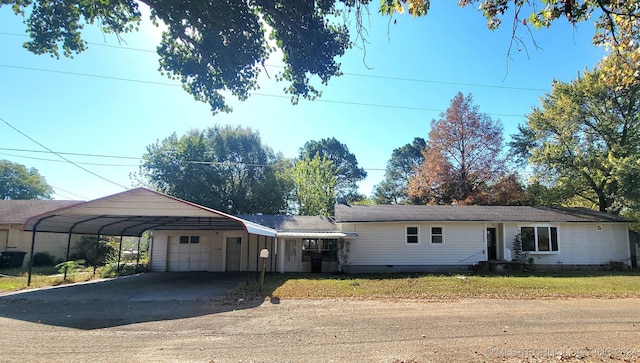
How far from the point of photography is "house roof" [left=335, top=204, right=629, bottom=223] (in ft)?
58.2

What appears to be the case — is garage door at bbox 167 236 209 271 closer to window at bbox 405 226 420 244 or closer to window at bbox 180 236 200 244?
window at bbox 180 236 200 244

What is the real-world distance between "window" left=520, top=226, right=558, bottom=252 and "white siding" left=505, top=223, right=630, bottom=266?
8.3 inches

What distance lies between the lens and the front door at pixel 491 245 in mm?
18797

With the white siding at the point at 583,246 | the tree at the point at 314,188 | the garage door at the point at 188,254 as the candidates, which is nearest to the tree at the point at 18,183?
the tree at the point at 314,188

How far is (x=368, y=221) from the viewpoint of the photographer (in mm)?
17281

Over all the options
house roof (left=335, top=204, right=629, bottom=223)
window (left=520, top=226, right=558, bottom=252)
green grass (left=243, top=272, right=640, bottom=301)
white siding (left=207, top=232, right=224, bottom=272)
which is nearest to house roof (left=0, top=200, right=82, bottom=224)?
white siding (left=207, top=232, right=224, bottom=272)

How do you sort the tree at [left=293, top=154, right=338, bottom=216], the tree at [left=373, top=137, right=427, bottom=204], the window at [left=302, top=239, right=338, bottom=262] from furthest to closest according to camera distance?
1. the tree at [left=373, top=137, right=427, bottom=204]
2. the tree at [left=293, top=154, right=338, bottom=216]
3. the window at [left=302, top=239, right=338, bottom=262]

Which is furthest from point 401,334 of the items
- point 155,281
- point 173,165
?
point 173,165

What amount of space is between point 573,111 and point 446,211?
499 inches

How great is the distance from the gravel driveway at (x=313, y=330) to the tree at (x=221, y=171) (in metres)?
22.1

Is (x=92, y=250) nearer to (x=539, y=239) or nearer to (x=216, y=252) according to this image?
(x=216, y=252)

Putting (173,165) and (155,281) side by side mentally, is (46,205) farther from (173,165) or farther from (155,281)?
(155,281)

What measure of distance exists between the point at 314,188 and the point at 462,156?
561 inches

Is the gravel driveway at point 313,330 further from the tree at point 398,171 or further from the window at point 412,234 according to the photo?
the tree at point 398,171
